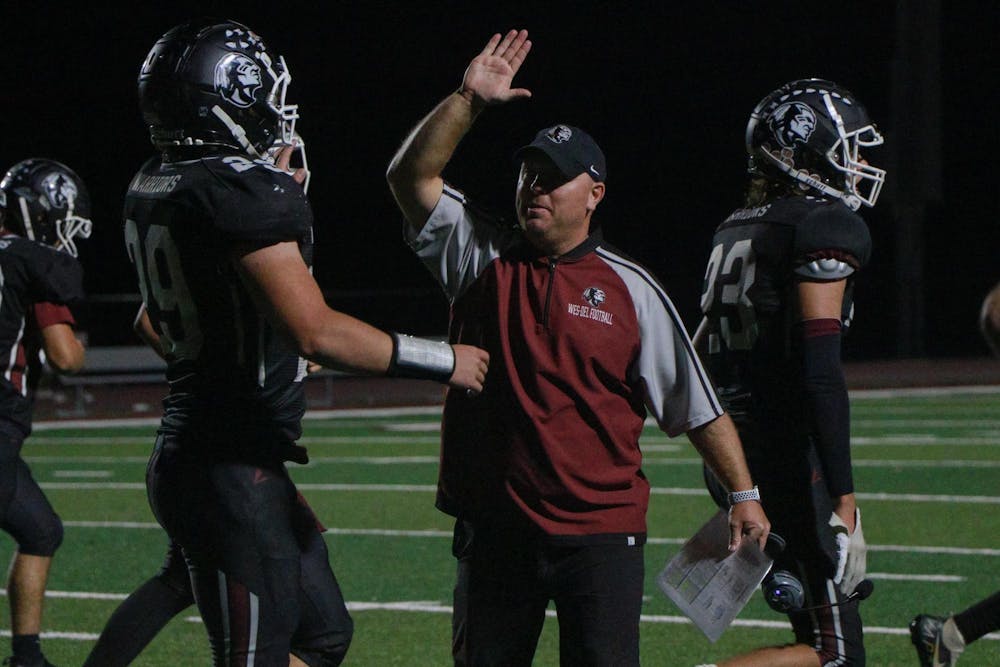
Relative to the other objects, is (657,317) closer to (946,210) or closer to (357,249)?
(357,249)

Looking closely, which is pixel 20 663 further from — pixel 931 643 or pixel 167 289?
pixel 931 643

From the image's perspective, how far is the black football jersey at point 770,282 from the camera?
13.5 feet

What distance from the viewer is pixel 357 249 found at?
30172 mm

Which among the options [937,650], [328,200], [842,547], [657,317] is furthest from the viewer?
[328,200]

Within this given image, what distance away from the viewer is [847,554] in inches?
161

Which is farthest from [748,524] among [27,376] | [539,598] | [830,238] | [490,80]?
[27,376]

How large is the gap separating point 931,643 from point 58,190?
11.6 feet

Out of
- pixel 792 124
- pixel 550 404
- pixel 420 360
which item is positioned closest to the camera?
pixel 420 360

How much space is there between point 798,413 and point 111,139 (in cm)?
2580

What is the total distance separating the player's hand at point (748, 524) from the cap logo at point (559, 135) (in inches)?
40.4

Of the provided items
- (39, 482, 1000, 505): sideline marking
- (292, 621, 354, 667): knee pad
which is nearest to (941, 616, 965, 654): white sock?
(292, 621, 354, 667): knee pad

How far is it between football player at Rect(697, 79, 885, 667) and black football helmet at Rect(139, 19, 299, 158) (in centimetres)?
147

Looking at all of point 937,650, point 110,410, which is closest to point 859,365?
point 110,410

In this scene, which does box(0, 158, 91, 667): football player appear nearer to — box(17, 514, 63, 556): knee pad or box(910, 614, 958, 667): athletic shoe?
box(17, 514, 63, 556): knee pad
